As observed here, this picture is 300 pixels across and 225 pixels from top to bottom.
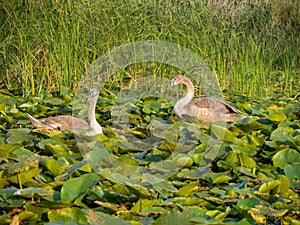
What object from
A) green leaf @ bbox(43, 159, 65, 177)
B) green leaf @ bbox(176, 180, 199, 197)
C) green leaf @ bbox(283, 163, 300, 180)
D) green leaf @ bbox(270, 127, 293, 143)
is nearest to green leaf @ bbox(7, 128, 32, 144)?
green leaf @ bbox(43, 159, 65, 177)

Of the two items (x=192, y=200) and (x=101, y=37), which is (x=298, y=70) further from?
(x=192, y=200)

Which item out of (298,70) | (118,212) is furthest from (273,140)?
(298,70)

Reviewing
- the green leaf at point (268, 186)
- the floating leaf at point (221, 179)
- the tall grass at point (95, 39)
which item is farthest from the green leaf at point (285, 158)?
the tall grass at point (95, 39)

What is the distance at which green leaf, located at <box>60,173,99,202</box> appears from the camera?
2.82m

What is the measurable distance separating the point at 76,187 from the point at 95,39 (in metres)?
3.99

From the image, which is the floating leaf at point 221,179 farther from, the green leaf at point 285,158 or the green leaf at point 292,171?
the green leaf at point 285,158

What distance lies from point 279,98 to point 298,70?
2258mm

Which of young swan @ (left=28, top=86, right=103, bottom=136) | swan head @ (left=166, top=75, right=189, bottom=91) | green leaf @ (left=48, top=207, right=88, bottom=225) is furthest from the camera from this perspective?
swan head @ (left=166, top=75, right=189, bottom=91)

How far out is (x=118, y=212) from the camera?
2.70 m

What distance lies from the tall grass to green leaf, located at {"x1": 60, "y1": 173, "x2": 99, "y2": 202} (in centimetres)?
339

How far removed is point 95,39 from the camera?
670 cm

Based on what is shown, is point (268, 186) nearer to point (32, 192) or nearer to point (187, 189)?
point (187, 189)

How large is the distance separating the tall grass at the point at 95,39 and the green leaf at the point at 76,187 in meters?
3.39

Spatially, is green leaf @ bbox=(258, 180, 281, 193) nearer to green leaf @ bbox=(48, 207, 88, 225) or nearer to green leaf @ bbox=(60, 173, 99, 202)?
green leaf @ bbox=(60, 173, 99, 202)
